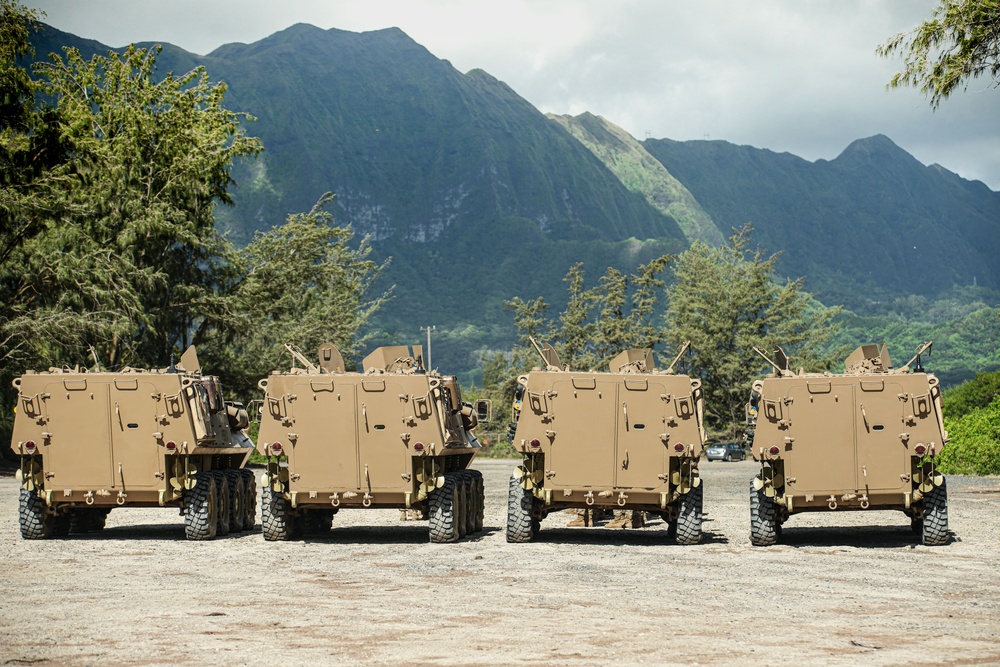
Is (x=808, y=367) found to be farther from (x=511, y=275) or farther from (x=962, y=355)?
(x=511, y=275)

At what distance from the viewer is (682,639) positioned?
33.5 feet

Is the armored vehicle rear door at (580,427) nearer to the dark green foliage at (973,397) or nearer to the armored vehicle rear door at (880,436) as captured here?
the armored vehicle rear door at (880,436)

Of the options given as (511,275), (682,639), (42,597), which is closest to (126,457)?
(42,597)

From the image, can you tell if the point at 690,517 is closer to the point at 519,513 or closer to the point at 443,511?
the point at 519,513

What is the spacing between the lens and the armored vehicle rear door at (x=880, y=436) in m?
17.4

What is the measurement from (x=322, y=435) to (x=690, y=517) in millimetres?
5034

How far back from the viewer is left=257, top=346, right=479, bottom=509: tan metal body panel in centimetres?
1822

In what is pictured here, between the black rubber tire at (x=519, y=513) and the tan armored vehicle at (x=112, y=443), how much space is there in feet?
14.0

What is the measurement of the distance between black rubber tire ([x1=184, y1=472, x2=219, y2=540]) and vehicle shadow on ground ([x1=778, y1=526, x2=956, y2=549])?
7.88 metres

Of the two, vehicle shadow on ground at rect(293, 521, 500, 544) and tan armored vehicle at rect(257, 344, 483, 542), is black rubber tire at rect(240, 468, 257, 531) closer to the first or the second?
vehicle shadow on ground at rect(293, 521, 500, 544)

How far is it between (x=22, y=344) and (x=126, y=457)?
22312mm

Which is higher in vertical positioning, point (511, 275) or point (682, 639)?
point (511, 275)

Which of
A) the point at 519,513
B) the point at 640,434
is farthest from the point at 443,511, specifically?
the point at 640,434

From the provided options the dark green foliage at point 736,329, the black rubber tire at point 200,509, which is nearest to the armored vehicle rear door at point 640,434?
the black rubber tire at point 200,509
